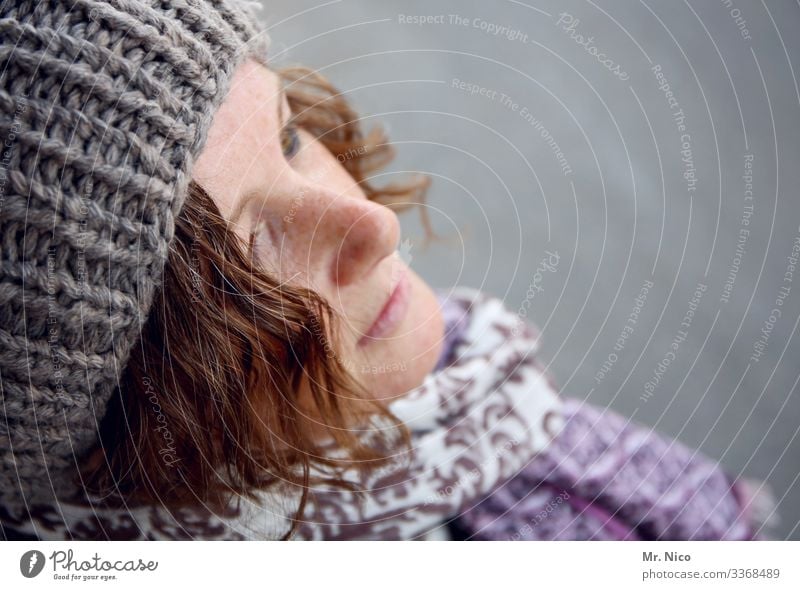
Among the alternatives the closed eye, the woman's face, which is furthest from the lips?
the closed eye

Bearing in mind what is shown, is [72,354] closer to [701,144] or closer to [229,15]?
[229,15]

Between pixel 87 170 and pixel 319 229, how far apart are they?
A: 0.42 ft

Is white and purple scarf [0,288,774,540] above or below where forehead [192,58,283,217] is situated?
below

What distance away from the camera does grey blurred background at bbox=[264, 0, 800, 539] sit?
524 millimetres

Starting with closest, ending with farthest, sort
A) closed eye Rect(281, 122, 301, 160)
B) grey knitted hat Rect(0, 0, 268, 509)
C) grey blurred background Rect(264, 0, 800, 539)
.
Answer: grey knitted hat Rect(0, 0, 268, 509)
closed eye Rect(281, 122, 301, 160)
grey blurred background Rect(264, 0, 800, 539)

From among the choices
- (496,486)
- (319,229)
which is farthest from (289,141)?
(496,486)

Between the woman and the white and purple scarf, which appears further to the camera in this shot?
the white and purple scarf

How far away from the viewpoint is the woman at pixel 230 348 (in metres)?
0.32
